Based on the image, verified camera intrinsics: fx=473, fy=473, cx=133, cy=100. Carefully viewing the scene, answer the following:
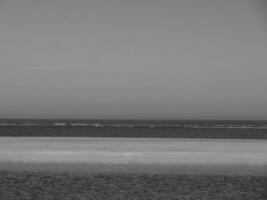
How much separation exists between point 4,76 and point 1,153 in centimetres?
10

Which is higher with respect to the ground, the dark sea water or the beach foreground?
the dark sea water

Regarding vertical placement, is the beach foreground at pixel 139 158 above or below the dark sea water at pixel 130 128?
below

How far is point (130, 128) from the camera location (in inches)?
22.4

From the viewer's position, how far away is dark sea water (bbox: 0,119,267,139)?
55 cm

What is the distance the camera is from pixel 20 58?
55 centimetres

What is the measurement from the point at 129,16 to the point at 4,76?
16 cm

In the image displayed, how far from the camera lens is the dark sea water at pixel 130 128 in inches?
21.8

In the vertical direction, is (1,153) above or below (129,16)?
below

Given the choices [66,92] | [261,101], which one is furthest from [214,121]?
[66,92]

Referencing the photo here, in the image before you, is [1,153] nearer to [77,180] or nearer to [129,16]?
[77,180]

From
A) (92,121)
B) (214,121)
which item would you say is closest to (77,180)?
(92,121)

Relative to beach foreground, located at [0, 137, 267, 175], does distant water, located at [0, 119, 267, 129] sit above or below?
above

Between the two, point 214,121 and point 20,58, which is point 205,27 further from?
point 20,58

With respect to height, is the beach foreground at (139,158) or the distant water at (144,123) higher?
the distant water at (144,123)
